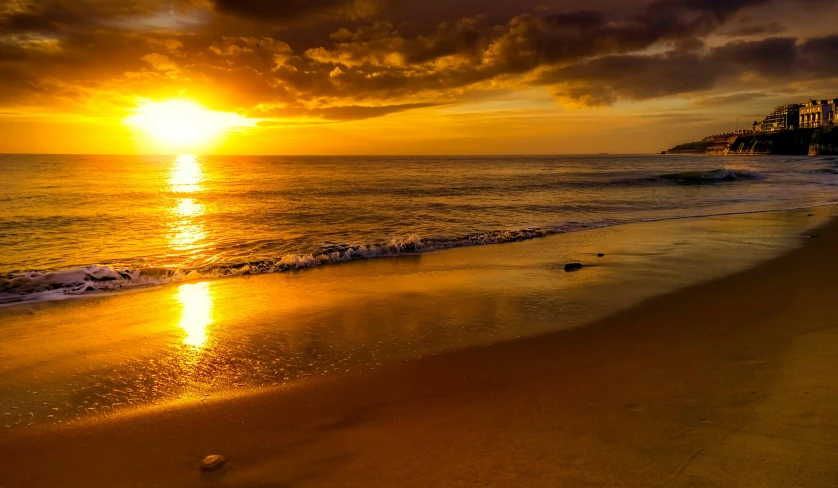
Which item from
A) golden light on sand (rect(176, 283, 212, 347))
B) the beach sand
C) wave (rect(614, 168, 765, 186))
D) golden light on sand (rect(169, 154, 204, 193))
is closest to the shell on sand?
the beach sand

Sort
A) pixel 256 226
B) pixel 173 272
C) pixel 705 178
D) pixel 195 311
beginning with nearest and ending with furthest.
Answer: pixel 195 311
pixel 173 272
pixel 256 226
pixel 705 178

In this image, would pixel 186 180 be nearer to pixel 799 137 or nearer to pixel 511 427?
pixel 511 427

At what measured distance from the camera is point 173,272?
1288 centimetres

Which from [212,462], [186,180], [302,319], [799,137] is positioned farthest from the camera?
[799,137]

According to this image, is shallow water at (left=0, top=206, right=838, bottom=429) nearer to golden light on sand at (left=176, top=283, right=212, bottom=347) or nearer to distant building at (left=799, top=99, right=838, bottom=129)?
golden light on sand at (left=176, top=283, right=212, bottom=347)

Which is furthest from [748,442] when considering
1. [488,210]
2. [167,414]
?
[488,210]

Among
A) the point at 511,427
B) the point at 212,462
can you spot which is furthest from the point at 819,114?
the point at 212,462

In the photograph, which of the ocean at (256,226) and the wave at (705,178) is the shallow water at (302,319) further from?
the wave at (705,178)

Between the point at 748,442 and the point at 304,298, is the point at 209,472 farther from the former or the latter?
the point at 304,298

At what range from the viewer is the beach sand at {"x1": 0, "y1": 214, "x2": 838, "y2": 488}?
3805mm

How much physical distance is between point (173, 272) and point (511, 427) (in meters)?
11.2

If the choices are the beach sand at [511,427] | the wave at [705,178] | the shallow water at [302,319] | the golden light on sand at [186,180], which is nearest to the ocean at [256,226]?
the shallow water at [302,319]

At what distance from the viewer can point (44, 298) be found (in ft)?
35.1

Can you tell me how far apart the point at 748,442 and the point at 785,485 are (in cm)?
57
